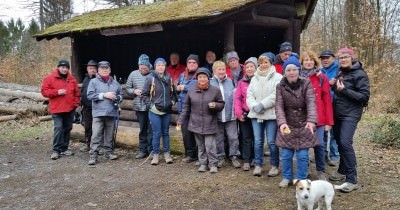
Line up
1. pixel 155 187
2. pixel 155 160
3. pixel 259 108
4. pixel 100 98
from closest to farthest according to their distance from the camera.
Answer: pixel 155 187 → pixel 259 108 → pixel 155 160 → pixel 100 98

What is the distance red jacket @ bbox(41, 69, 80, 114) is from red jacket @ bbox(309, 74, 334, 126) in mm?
4644

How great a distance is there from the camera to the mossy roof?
7.49 metres

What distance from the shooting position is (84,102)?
8.23m

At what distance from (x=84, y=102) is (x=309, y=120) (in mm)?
4746

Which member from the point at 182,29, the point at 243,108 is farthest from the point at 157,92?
the point at 182,29

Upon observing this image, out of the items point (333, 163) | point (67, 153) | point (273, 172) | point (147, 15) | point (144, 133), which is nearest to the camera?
point (273, 172)

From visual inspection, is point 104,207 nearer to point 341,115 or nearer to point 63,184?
point 63,184

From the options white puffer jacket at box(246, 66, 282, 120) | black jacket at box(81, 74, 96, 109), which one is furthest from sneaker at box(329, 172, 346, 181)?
black jacket at box(81, 74, 96, 109)

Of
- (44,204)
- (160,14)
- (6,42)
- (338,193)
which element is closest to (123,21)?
(160,14)

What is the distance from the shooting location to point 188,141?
734 cm

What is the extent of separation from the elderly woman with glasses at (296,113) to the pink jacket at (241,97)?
3.22 feet

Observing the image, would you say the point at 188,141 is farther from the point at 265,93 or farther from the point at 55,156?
the point at 55,156

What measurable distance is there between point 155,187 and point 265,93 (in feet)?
7.08

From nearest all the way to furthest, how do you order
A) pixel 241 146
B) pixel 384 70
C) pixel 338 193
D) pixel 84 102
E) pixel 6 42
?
1. pixel 338 193
2. pixel 241 146
3. pixel 84 102
4. pixel 384 70
5. pixel 6 42
